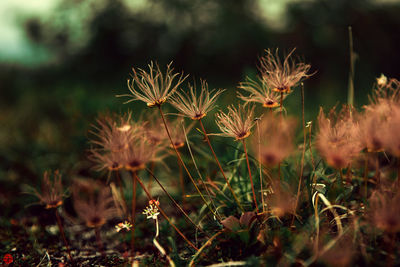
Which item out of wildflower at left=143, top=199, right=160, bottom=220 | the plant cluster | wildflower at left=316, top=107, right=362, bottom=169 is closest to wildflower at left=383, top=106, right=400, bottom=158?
the plant cluster

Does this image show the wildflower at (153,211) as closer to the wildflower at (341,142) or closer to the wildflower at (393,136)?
the wildflower at (341,142)

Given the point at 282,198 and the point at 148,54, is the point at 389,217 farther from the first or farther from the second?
the point at 148,54

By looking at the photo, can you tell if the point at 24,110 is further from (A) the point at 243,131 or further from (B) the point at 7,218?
(A) the point at 243,131

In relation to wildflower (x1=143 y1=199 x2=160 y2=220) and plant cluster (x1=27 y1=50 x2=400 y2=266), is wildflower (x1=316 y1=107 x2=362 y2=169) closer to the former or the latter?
plant cluster (x1=27 y1=50 x2=400 y2=266)

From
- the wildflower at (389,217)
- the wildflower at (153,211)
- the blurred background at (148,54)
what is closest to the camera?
the wildflower at (389,217)

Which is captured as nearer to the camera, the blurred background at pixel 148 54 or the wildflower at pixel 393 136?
the wildflower at pixel 393 136

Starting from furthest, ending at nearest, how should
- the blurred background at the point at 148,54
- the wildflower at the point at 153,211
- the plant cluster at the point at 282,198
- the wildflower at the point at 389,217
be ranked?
the blurred background at the point at 148,54 < the wildflower at the point at 153,211 < the plant cluster at the point at 282,198 < the wildflower at the point at 389,217

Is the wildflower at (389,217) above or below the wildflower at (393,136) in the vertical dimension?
below

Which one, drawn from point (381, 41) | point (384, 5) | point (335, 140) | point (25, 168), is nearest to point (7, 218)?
point (25, 168)

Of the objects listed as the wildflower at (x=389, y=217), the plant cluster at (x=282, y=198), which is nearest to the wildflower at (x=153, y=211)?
the plant cluster at (x=282, y=198)
